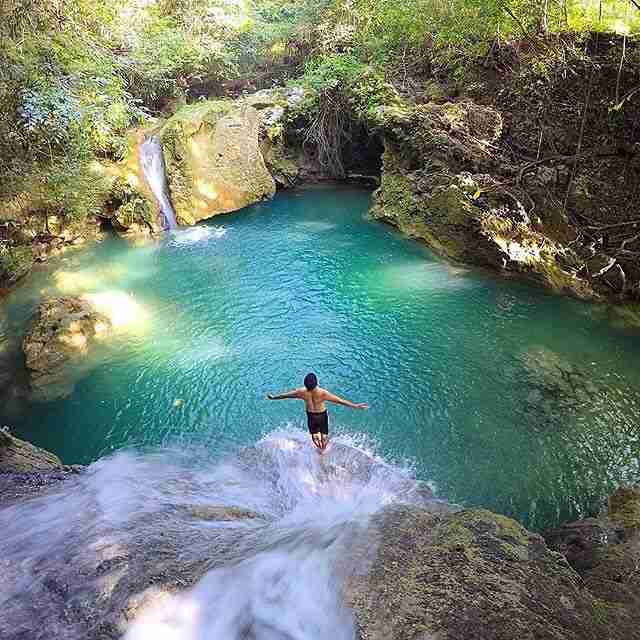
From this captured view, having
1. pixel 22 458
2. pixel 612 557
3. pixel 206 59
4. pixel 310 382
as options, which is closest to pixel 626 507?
pixel 612 557

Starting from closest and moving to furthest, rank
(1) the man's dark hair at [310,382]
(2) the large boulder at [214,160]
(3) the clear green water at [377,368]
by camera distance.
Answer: (1) the man's dark hair at [310,382] < (3) the clear green water at [377,368] < (2) the large boulder at [214,160]

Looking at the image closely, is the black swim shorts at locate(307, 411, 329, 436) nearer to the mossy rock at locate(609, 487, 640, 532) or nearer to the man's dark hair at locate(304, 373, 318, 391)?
the man's dark hair at locate(304, 373, 318, 391)

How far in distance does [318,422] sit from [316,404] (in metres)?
0.32

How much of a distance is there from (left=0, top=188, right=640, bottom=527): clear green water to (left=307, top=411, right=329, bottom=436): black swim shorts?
0.79m

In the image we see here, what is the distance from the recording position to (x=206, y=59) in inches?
827

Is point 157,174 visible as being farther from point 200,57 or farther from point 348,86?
point 348,86

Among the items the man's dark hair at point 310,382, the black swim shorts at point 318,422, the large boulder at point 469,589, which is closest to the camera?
the large boulder at point 469,589

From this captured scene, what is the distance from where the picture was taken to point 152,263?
43.6 feet

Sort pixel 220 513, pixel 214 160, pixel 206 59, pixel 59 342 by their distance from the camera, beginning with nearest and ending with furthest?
1. pixel 220 513
2. pixel 59 342
3. pixel 214 160
4. pixel 206 59

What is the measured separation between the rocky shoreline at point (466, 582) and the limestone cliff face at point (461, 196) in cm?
719

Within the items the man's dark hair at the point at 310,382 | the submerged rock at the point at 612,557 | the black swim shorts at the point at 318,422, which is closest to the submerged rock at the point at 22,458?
the black swim shorts at the point at 318,422

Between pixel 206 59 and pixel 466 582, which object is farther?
pixel 206 59

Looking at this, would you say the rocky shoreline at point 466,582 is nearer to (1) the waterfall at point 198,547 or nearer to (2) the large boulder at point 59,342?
(1) the waterfall at point 198,547

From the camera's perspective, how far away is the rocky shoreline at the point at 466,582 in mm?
3338
